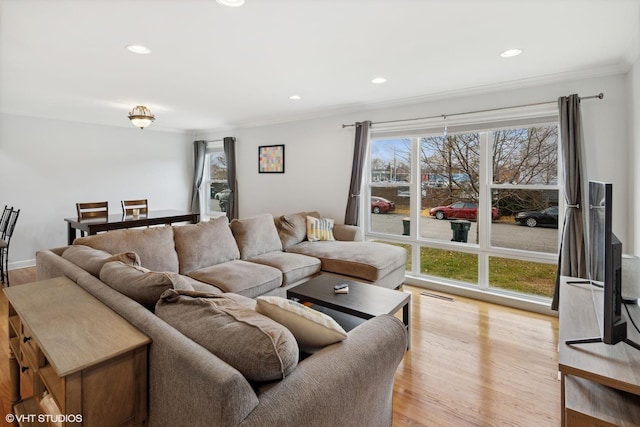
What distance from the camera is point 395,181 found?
14.4 ft

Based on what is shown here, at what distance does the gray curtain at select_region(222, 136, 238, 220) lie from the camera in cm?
601

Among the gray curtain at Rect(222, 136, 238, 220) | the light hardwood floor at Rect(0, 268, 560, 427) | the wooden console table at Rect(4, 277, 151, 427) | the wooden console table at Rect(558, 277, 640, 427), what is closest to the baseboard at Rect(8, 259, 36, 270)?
the light hardwood floor at Rect(0, 268, 560, 427)

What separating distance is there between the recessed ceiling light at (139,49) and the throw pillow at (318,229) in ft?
8.64

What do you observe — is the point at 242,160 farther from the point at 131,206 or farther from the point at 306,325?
the point at 306,325

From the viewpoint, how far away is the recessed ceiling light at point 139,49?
250 centimetres

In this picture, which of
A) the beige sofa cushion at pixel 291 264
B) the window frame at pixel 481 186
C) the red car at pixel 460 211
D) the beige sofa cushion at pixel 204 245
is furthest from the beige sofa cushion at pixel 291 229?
the red car at pixel 460 211

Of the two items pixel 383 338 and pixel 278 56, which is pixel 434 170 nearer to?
pixel 278 56

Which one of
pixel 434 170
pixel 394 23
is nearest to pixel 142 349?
pixel 394 23

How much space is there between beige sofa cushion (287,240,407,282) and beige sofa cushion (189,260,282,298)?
69 centimetres

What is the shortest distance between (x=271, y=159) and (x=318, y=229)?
1.83 metres

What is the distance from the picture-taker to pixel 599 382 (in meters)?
1.32

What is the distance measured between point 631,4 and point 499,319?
2631mm

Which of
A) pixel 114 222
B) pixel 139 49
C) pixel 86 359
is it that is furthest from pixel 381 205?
pixel 86 359

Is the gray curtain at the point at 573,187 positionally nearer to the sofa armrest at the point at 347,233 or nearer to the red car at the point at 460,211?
the red car at the point at 460,211
